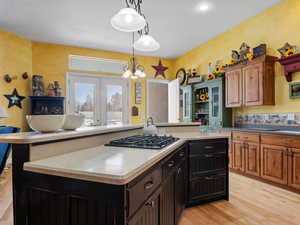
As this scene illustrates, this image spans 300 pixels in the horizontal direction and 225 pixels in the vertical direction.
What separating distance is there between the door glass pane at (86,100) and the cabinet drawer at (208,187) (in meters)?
3.99

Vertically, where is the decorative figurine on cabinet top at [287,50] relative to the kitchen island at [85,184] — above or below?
above

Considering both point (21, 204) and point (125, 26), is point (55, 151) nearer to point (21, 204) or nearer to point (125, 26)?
point (21, 204)

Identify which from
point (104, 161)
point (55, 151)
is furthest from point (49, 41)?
point (104, 161)

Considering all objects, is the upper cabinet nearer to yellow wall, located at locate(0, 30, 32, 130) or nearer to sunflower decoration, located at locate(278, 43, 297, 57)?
sunflower decoration, located at locate(278, 43, 297, 57)

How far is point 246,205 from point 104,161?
2.16 m

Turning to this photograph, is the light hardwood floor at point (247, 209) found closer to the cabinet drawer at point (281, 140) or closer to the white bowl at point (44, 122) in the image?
the cabinet drawer at point (281, 140)

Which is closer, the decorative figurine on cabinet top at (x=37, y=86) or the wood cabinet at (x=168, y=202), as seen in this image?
the wood cabinet at (x=168, y=202)

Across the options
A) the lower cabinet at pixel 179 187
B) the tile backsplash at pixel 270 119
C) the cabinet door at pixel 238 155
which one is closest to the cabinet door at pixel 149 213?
the lower cabinet at pixel 179 187

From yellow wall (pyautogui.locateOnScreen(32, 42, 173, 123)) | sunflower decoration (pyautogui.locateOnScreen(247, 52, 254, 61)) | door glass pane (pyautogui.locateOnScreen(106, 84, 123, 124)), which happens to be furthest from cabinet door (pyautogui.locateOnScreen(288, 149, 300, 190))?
yellow wall (pyautogui.locateOnScreen(32, 42, 173, 123))

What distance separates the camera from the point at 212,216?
7.14 ft

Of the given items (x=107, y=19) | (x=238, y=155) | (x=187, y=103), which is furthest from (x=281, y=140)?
(x=107, y=19)

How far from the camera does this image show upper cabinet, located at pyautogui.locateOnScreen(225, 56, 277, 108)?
337cm

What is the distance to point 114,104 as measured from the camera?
5.91 meters

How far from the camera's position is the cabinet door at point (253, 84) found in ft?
11.1
